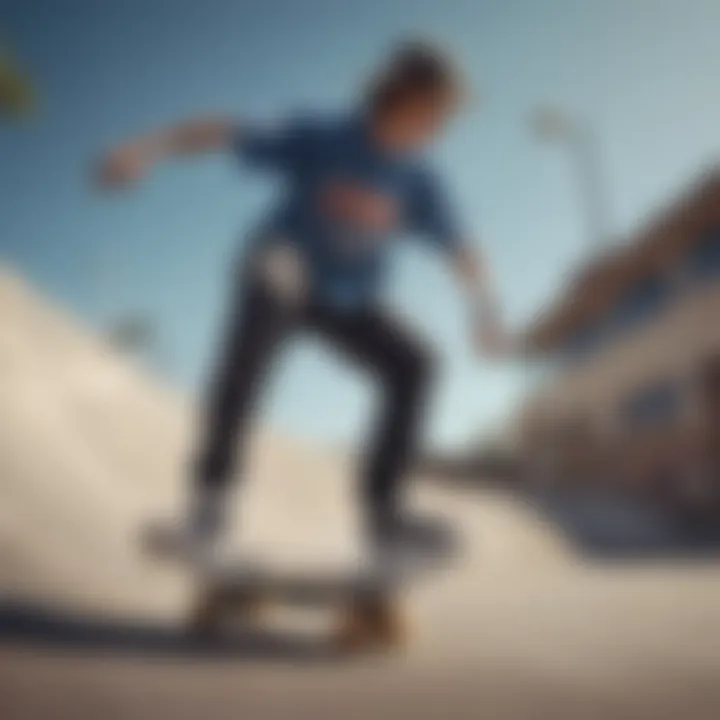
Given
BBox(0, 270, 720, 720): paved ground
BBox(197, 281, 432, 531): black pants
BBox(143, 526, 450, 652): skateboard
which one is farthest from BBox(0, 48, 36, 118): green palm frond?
BBox(143, 526, 450, 652): skateboard

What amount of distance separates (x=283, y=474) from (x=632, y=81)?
607mm

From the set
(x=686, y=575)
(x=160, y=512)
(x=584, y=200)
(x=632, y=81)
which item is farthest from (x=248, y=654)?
(x=632, y=81)

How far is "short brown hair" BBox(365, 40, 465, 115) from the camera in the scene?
3.61 ft

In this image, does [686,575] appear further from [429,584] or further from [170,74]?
[170,74]

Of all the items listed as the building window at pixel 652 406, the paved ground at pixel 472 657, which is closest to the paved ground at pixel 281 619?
the paved ground at pixel 472 657

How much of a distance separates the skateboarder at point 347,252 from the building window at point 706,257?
21cm

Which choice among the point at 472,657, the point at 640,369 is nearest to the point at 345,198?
the point at 640,369

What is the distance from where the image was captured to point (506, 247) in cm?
109

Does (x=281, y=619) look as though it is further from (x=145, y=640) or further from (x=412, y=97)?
(x=412, y=97)

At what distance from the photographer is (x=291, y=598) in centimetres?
100

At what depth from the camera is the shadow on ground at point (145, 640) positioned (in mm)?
986

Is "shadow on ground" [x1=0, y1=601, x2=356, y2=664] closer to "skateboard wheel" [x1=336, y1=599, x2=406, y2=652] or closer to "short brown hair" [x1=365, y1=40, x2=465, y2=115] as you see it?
"skateboard wheel" [x1=336, y1=599, x2=406, y2=652]

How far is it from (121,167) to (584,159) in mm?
521

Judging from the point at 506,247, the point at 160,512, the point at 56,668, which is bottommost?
the point at 56,668
